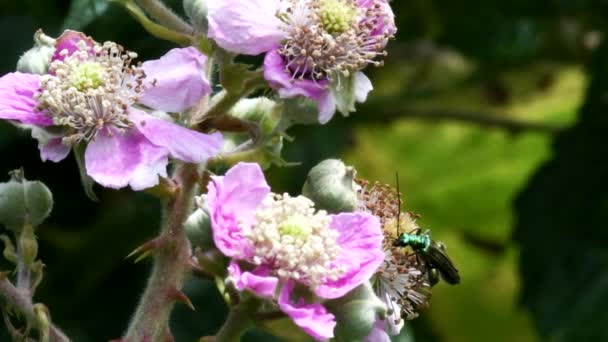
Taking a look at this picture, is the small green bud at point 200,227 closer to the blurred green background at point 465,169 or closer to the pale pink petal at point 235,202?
the pale pink petal at point 235,202

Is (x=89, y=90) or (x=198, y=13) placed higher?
(x=198, y=13)

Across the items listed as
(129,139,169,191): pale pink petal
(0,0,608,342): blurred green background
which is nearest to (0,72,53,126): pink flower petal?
(129,139,169,191): pale pink petal

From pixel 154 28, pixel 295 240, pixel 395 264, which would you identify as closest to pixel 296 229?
pixel 295 240

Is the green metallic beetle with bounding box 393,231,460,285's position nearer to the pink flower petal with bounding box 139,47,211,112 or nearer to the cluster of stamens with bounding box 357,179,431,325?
the cluster of stamens with bounding box 357,179,431,325

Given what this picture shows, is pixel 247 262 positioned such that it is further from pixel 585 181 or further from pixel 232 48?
pixel 585 181

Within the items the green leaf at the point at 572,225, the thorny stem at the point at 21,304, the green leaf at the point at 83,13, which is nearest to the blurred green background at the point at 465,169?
the green leaf at the point at 572,225

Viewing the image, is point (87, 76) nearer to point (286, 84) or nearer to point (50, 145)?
point (50, 145)
